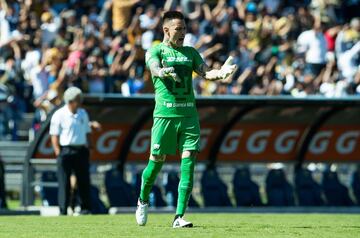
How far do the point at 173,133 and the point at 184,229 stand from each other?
1209mm

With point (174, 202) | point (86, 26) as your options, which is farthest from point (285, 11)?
point (174, 202)

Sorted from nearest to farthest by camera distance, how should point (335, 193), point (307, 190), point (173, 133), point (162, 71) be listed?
point (162, 71)
point (173, 133)
point (307, 190)
point (335, 193)

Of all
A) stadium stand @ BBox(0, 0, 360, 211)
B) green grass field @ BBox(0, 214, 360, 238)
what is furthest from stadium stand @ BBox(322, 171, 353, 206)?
green grass field @ BBox(0, 214, 360, 238)

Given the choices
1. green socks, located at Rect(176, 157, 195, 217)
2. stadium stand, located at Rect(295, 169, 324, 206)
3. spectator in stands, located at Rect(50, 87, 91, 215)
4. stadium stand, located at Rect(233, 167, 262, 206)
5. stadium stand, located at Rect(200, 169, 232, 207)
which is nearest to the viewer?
green socks, located at Rect(176, 157, 195, 217)

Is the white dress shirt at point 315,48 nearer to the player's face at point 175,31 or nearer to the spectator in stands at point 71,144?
the spectator in stands at point 71,144

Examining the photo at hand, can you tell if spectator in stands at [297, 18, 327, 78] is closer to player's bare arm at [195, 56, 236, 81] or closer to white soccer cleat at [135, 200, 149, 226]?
white soccer cleat at [135, 200, 149, 226]

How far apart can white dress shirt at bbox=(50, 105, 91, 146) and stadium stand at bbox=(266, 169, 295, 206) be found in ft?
18.1

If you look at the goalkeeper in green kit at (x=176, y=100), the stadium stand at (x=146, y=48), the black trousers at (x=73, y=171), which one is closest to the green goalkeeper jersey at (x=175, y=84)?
the goalkeeper in green kit at (x=176, y=100)

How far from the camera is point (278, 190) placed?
25.1 metres

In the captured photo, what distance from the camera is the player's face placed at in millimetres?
14877

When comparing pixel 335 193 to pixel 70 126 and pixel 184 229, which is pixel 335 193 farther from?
pixel 184 229

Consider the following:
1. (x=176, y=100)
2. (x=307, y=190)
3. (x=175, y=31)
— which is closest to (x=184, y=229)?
(x=176, y=100)

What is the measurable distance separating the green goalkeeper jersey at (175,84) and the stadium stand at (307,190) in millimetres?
10541

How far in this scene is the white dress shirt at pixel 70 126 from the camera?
20.7m
